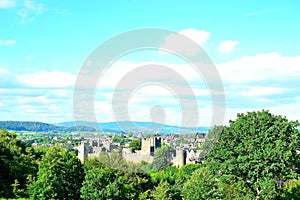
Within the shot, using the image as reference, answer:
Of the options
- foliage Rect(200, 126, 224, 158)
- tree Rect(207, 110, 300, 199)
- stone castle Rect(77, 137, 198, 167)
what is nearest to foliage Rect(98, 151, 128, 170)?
foliage Rect(200, 126, 224, 158)

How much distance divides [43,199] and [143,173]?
56.3ft

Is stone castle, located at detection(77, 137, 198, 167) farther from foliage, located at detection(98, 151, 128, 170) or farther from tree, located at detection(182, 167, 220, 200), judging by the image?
tree, located at detection(182, 167, 220, 200)

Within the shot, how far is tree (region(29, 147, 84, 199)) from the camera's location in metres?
24.8

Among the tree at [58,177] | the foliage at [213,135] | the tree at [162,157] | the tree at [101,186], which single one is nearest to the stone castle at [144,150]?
the tree at [162,157]

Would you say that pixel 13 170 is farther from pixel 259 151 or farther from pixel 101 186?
pixel 259 151

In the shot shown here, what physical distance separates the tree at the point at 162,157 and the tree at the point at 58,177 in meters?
24.2

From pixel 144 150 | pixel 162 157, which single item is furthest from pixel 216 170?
pixel 144 150

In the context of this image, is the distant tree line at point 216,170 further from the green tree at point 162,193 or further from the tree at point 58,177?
the green tree at point 162,193

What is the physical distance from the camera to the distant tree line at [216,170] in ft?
63.6

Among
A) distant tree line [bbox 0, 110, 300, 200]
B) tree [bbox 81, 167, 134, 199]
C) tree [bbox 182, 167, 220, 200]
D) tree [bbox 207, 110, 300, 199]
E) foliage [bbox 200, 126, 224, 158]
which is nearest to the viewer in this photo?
tree [bbox 207, 110, 300, 199]

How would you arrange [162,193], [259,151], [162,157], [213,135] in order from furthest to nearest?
[162,157] < [213,135] < [162,193] < [259,151]

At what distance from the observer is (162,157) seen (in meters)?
56.8

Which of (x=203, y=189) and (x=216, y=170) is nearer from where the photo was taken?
(x=216, y=170)

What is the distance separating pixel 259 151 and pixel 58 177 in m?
13.8
